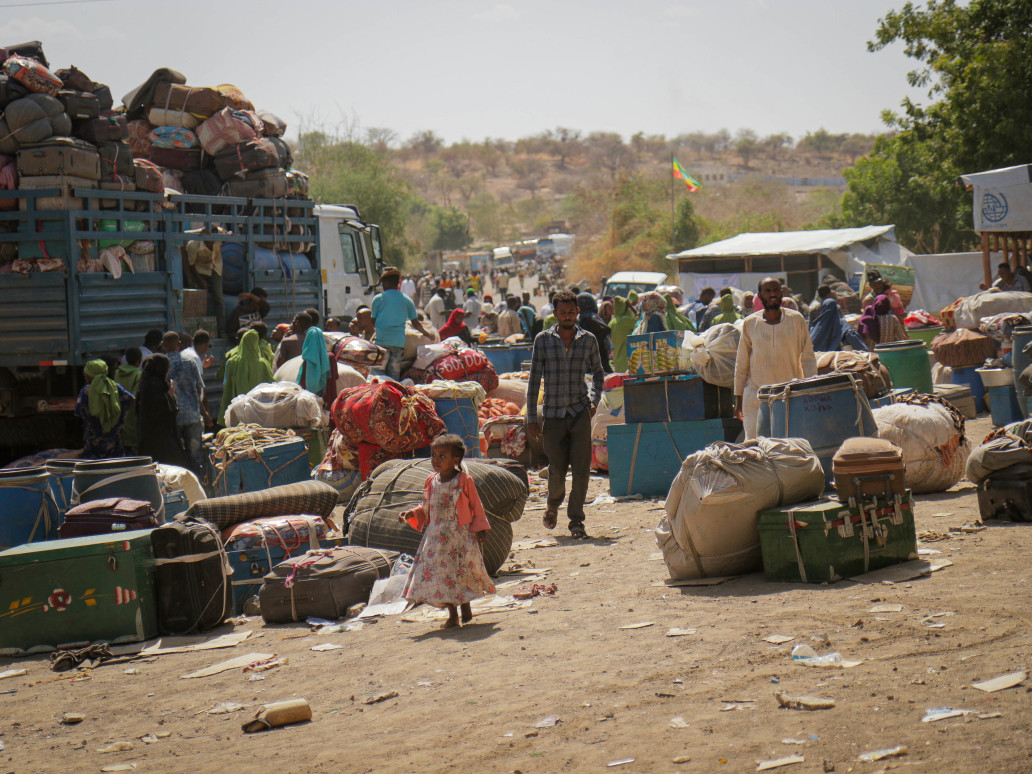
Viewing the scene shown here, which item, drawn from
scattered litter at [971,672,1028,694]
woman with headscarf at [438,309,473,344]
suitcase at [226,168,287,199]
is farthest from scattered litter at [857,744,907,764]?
suitcase at [226,168,287,199]

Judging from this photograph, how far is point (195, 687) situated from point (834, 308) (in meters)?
8.79

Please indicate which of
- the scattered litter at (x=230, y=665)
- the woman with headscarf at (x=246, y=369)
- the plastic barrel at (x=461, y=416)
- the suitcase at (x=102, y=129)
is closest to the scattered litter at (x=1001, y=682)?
the scattered litter at (x=230, y=665)

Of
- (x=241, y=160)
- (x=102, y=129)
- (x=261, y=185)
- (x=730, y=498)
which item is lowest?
(x=730, y=498)

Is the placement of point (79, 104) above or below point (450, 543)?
above

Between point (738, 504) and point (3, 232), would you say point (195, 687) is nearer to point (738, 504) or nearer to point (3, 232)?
point (738, 504)

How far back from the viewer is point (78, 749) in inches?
175

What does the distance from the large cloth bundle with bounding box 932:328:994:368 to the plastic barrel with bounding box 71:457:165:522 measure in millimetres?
9504

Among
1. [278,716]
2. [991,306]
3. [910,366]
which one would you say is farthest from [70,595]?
[991,306]

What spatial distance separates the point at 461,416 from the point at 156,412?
2.90 metres

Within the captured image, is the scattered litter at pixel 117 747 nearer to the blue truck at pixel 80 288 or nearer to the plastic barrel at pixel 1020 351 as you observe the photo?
the blue truck at pixel 80 288

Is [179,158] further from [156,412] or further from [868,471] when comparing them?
[868,471]

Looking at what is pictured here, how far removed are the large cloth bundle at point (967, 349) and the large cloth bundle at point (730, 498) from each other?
7.38m

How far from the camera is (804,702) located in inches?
152

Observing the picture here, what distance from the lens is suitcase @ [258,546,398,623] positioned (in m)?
6.42
